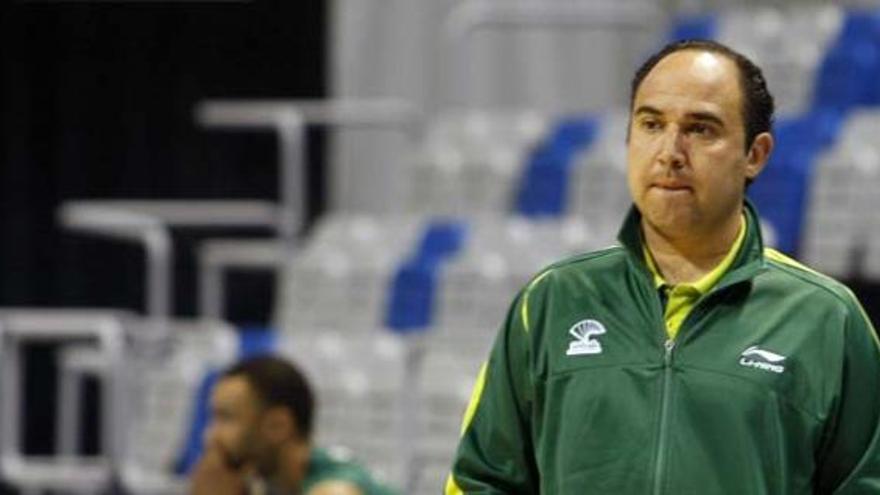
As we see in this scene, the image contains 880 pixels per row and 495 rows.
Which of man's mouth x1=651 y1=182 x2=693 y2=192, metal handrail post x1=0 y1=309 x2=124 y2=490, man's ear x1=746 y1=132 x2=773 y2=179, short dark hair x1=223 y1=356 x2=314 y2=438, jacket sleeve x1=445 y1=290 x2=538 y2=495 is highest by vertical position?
man's ear x1=746 y1=132 x2=773 y2=179

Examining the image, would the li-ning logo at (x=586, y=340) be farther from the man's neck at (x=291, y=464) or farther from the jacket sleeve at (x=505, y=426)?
the man's neck at (x=291, y=464)

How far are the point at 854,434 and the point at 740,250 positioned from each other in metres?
0.30

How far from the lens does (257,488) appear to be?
7.37 m

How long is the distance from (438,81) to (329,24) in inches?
49.1

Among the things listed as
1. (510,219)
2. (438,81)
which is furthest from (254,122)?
(510,219)

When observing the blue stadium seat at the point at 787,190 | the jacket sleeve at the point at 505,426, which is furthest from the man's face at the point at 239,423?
the jacket sleeve at the point at 505,426

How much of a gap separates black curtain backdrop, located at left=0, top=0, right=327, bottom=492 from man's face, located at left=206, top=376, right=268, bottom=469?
5.78 meters

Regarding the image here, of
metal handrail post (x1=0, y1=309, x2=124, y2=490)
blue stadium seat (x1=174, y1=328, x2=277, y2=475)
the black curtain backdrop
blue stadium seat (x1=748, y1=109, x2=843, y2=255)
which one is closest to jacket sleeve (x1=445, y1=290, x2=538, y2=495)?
blue stadium seat (x1=748, y1=109, x2=843, y2=255)

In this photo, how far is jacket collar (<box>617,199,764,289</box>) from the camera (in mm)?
4105

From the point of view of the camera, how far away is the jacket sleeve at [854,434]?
405 cm

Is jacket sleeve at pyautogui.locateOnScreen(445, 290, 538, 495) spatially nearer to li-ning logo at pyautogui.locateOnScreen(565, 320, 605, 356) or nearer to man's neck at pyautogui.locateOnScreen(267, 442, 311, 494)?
li-ning logo at pyautogui.locateOnScreen(565, 320, 605, 356)

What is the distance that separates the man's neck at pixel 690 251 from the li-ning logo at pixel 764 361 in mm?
154

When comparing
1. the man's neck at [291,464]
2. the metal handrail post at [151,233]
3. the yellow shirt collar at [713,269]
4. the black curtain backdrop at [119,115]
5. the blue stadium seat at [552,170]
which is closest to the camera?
the yellow shirt collar at [713,269]

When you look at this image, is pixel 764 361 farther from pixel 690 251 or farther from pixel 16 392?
pixel 16 392
